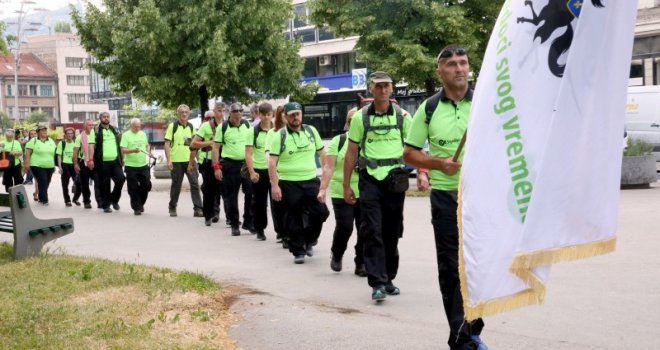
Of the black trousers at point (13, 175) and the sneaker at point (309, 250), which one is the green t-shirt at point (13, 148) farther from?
the sneaker at point (309, 250)

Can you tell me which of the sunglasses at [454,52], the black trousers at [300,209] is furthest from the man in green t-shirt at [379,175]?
the black trousers at [300,209]

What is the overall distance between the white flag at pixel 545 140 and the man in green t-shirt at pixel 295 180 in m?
6.83

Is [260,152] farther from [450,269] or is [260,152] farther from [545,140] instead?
[545,140]

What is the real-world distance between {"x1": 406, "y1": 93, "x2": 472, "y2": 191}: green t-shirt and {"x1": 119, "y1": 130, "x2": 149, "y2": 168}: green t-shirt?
12.3 meters

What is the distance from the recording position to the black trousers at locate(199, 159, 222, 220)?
15273 mm

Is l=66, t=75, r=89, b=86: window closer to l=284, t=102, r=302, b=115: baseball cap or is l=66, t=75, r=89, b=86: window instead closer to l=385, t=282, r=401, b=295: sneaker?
l=284, t=102, r=302, b=115: baseball cap

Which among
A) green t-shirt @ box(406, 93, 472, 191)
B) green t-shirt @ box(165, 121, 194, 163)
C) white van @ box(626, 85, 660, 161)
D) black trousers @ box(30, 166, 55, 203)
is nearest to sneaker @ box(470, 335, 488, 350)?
green t-shirt @ box(406, 93, 472, 191)

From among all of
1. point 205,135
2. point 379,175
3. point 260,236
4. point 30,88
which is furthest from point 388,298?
point 30,88

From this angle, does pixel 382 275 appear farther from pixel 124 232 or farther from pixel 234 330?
pixel 124 232

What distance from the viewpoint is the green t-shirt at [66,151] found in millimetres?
22172

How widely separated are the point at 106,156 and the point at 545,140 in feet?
51.2

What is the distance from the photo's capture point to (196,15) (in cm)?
2577

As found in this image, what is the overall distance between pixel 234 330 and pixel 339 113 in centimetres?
2444

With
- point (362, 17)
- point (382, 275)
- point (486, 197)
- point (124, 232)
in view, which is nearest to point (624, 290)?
point (382, 275)
